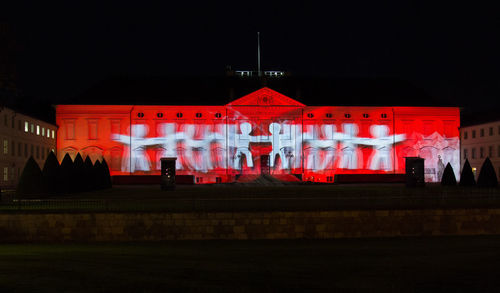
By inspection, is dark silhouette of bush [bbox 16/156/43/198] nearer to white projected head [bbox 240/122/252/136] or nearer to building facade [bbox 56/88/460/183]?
building facade [bbox 56/88/460/183]

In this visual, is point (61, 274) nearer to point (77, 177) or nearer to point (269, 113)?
point (77, 177)

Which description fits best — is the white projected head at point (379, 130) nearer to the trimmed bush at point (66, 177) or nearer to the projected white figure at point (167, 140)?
the projected white figure at point (167, 140)

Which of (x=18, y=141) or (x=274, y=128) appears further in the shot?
(x=274, y=128)

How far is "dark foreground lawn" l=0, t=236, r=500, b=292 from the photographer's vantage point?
16.5 m

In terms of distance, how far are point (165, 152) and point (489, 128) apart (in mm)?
35167

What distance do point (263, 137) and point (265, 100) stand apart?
13.8ft

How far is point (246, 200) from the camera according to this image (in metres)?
25.0

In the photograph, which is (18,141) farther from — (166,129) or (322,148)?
(322,148)

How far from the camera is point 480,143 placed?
6094cm

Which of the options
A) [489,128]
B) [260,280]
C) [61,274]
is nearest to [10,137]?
[61,274]

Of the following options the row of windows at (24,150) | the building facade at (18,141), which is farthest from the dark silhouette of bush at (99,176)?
the row of windows at (24,150)

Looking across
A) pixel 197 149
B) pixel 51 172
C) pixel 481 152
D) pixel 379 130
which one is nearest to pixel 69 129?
pixel 197 149

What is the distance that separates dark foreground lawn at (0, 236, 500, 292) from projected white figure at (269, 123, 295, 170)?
40.0 metres

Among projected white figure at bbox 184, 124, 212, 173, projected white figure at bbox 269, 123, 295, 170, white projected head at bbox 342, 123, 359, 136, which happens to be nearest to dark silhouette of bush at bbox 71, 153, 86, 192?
projected white figure at bbox 184, 124, 212, 173
